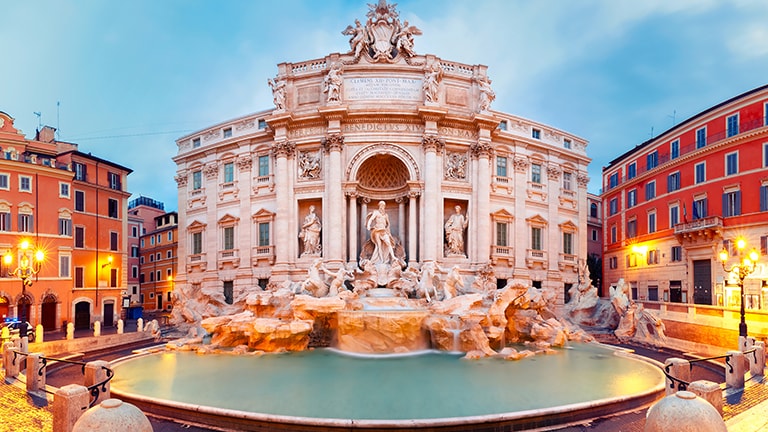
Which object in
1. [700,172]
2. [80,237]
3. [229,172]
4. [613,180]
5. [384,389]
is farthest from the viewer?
[613,180]

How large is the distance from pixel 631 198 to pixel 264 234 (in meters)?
29.9

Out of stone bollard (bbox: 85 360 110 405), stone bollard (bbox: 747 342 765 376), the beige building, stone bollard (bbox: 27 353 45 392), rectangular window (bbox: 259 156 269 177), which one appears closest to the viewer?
stone bollard (bbox: 85 360 110 405)

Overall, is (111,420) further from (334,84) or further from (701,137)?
(701,137)

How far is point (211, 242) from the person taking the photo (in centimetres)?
2859

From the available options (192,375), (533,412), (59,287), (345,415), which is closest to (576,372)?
(533,412)

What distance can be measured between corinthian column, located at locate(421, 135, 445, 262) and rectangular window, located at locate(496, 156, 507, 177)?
484 cm

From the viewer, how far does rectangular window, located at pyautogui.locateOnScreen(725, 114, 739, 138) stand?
85.2 ft

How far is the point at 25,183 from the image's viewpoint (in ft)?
85.1

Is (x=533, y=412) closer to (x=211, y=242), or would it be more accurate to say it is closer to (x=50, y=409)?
(x=50, y=409)

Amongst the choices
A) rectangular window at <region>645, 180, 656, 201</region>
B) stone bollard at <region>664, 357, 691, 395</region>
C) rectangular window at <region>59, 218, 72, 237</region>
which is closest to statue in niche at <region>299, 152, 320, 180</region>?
rectangular window at <region>59, 218, 72, 237</region>

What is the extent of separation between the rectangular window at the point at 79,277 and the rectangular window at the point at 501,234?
27888mm

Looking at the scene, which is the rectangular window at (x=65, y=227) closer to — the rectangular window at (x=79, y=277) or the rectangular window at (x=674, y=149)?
the rectangular window at (x=79, y=277)

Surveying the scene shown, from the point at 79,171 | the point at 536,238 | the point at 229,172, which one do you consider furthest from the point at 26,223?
the point at 536,238

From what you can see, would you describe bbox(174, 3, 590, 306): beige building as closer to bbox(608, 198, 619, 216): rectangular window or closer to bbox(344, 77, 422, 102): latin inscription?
bbox(344, 77, 422, 102): latin inscription
